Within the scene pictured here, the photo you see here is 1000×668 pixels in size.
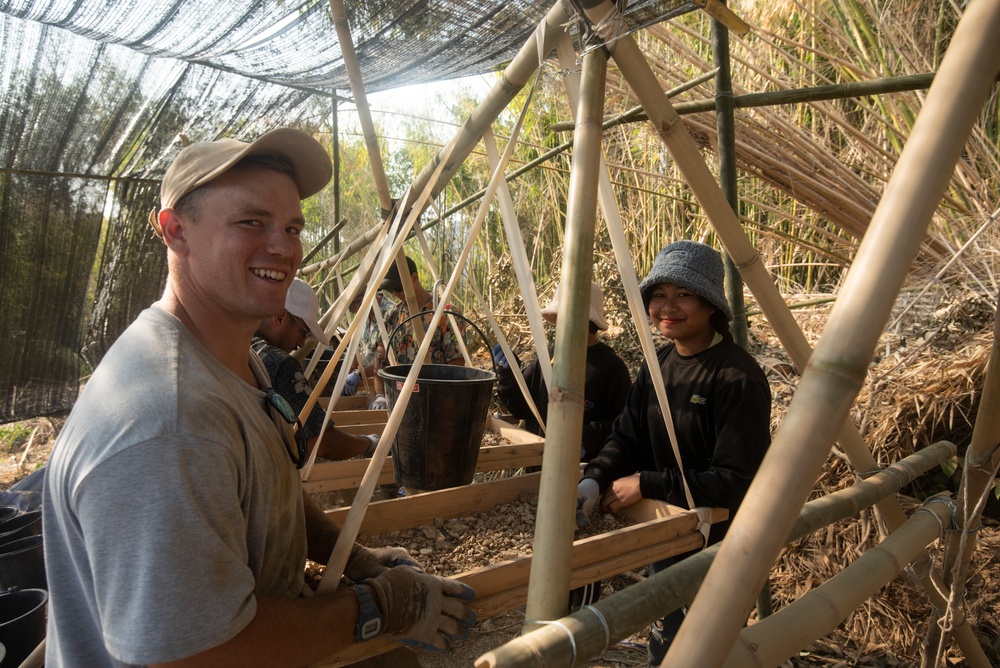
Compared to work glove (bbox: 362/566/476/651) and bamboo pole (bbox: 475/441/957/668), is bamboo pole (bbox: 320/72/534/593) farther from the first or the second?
bamboo pole (bbox: 475/441/957/668)

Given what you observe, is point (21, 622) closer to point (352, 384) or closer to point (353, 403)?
point (353, 403)

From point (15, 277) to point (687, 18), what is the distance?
5.49 meters

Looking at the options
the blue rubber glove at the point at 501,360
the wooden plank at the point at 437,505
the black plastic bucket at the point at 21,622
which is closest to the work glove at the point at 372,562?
the wooden plank at the point at 437,505

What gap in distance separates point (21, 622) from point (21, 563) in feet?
1.94

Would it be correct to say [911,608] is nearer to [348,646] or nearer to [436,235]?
[348,646]

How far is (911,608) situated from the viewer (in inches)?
119

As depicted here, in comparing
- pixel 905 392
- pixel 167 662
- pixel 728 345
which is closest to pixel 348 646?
pixel 167 662

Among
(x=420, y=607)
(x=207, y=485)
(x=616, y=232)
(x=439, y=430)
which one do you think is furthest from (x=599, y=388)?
(x=207, y=485)

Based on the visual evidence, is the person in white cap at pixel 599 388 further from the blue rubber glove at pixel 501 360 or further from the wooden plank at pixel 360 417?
the wooden plank at pixel 360 417

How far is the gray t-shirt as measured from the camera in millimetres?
884

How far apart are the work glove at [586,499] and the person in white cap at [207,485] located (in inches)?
27.6

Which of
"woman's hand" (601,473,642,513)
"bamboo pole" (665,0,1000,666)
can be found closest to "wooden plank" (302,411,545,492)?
"woman's hand" (601,473,642,513)

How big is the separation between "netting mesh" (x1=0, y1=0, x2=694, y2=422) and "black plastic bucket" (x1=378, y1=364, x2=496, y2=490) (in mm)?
1641

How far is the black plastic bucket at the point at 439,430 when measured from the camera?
6.54 ft
